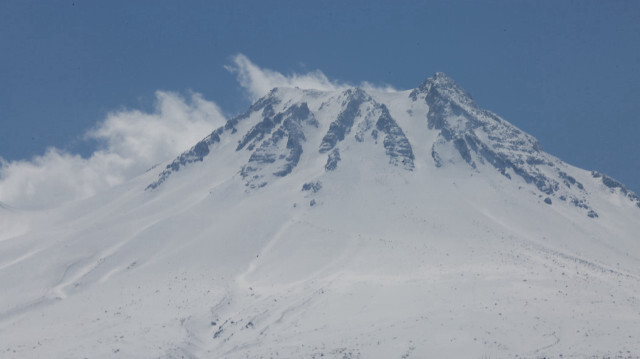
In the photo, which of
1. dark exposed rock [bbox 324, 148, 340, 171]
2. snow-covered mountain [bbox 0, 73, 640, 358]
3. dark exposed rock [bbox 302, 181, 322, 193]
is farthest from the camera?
dark exposed rock [bbox 324, 148, 340, 171]

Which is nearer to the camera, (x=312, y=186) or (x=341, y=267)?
(x=341, y=267)

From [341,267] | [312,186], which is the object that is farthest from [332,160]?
[341,267]

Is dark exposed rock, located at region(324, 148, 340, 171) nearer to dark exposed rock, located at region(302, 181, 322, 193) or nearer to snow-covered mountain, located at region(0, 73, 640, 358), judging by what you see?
snow-covered mountain, located at region(0, 73, 640, 358)

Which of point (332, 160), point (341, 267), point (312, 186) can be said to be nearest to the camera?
point (341, 267)

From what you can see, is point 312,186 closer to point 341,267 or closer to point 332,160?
point 332,160

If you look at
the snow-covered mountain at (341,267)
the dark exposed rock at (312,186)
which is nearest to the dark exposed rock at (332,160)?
the snow-covered mountain at (341,267)

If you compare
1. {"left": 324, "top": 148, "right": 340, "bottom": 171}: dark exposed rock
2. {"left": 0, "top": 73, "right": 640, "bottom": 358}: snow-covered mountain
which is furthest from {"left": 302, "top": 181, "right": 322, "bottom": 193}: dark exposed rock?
{"left": 324, "top": 148, "right": 340, "bottom": 171}: dark exposed rock

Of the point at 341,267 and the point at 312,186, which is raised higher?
the point at 312,186

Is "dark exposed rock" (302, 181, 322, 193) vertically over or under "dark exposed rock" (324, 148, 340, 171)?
under

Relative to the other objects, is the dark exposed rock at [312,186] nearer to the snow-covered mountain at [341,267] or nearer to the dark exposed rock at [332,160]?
the snow-covered mountain at [341,267]

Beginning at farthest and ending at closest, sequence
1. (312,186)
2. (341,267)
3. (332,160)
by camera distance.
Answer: (332,160), (312,186), (341,267)

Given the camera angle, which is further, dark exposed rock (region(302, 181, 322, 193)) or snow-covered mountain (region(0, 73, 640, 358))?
dark exposed rock (region(302, 181, 322, 193))
